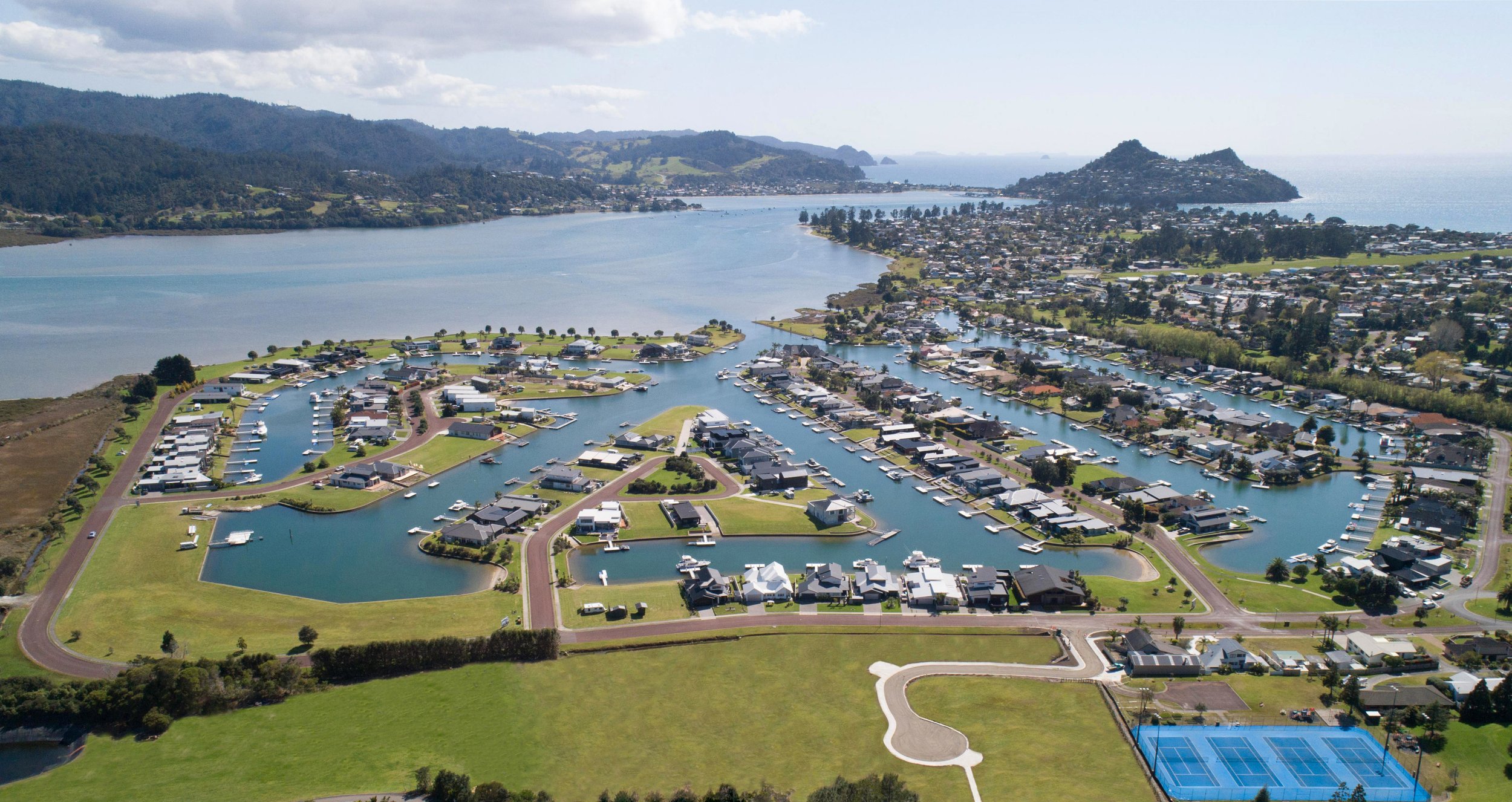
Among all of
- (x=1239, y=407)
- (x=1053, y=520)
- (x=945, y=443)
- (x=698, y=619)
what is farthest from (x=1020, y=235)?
(x=698, y=619)

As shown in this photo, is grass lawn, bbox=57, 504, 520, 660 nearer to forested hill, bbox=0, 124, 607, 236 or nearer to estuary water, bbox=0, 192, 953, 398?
estuary water, bbox=0, 192, 953, 398

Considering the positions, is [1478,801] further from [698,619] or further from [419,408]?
[419,408]

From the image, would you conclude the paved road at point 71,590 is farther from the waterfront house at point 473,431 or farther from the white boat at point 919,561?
the white boat at point 919,561

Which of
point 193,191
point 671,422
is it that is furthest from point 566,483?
point 193,191

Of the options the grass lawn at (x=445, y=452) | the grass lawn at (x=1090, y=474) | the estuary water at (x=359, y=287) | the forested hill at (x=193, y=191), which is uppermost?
the forested hill at (x=193, y=191)

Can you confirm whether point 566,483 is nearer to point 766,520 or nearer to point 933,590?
point 766,520

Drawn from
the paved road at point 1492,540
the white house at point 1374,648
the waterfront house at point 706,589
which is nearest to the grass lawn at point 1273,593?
the white house at point 1374,648
